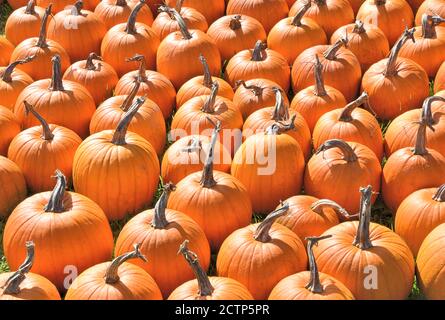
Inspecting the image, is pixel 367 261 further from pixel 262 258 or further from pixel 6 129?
pixel 6 129

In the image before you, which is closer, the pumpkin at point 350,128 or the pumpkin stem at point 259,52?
the pumpkin at point 350,128

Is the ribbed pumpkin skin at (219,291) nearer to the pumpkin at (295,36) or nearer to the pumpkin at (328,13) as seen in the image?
the pumpkin at (295,36)

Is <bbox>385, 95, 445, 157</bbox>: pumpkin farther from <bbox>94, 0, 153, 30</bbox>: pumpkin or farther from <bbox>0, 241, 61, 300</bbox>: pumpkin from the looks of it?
<bbox>94, 0, 153, 30</bbox>: pumpkin

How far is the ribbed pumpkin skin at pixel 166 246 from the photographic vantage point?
4387 mm

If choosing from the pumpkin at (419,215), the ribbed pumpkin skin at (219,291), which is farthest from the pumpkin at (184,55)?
the ribbed pumpkin skin at (219,291)

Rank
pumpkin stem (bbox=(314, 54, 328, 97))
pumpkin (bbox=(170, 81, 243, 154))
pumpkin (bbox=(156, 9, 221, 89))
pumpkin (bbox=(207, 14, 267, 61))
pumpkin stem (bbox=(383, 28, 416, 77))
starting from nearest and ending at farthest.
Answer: pumpkin (bbox=(170, 81, 243, 154)), pumpkin stem (bbox=(314, 54, 328, 97)), pumpkin stem (bbox=(383, 28, 416, 77)), pumpkin (bbox=(156, 9, 221, 89)), pumpkin (bbox=(207, 14, 267, 61))

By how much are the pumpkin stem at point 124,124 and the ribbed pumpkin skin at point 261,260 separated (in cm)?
111

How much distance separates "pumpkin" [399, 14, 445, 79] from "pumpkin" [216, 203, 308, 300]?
8.70 feet

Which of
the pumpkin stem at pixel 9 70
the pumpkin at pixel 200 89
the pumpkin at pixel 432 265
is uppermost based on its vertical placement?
the pumpkin stem at pixel 9 70

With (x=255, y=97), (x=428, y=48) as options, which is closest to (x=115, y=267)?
(x=255, y=97)

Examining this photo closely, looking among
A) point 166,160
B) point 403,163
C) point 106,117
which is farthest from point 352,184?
point 106,117

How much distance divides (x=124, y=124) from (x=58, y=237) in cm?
93

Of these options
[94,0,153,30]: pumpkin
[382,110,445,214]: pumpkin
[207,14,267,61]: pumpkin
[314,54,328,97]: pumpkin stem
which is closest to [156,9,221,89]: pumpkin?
[207,14,267,61]: pumpkin

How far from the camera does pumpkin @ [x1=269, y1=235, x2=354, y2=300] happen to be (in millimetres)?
3881
